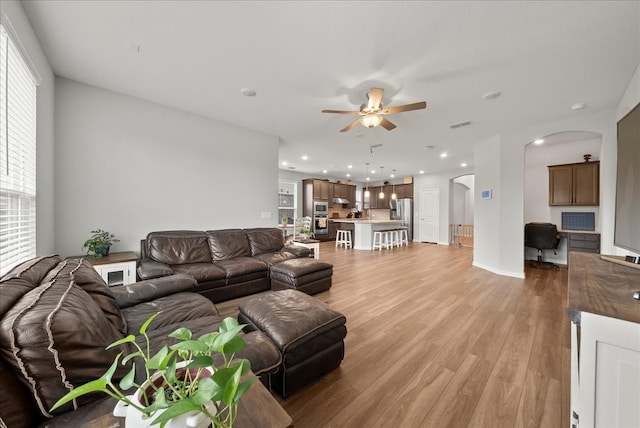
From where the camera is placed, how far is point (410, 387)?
63.3 inches

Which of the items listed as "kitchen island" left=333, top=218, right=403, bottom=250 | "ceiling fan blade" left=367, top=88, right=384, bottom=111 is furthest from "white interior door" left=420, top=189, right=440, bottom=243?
"ceiling fan blade" left=367, top=88, right=384, bottom=111

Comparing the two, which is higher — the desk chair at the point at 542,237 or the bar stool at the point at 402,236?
the desk chair at the point at 542,237

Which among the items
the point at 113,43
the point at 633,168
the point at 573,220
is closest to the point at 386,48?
the point at 633,168

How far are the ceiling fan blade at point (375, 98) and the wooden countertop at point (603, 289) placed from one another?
229 centimetres

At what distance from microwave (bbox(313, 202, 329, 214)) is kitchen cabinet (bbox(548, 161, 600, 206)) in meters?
6.28

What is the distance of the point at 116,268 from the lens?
2.64 meters

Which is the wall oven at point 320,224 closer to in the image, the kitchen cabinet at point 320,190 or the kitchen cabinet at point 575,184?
the kitchen cabinet at point 320,190

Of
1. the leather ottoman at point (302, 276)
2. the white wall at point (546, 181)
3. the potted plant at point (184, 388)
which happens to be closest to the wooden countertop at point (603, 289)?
the potted plant at point (184, 388)

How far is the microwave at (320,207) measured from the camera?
28.8ft

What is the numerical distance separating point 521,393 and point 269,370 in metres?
1.72

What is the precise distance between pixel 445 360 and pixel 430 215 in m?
7.71

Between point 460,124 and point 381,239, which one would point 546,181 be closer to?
point 460,124

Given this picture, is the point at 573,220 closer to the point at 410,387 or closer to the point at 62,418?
the point at 410,387

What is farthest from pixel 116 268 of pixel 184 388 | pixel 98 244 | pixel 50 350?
pixel 184 388
